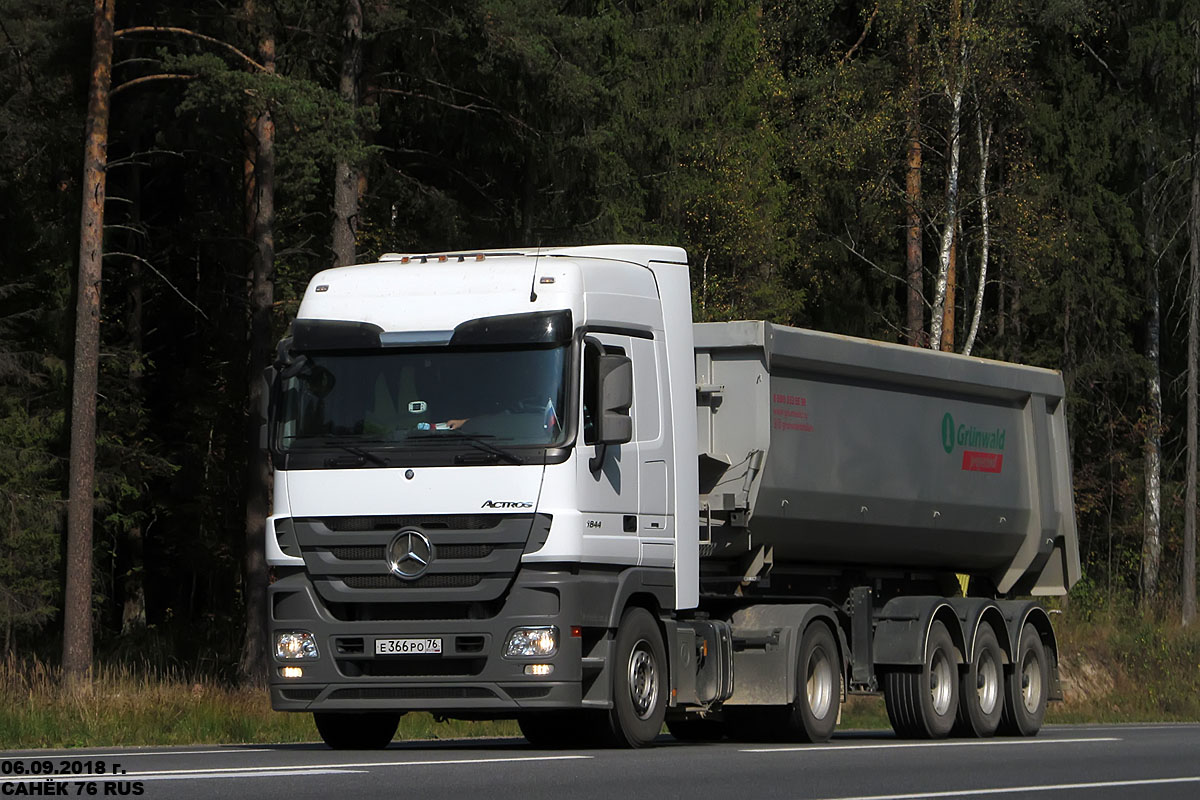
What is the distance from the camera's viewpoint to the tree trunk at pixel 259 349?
3366 centimetres

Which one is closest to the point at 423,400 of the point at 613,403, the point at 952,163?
the point at 613,403

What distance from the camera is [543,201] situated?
35188 millimetres

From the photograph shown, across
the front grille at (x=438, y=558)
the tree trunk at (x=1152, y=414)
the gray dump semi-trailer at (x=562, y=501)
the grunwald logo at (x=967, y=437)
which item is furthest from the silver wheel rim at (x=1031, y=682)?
the tree trunk at (x=1152, y=414)

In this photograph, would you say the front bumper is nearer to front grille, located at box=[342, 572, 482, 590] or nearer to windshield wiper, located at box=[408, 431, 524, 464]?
front grille, located at box=[342, 572, 482, 590]

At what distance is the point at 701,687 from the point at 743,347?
2.85m

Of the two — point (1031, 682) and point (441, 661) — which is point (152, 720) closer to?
point (441, 661)

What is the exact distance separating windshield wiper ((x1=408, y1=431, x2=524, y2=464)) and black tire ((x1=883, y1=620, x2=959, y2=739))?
243 inches

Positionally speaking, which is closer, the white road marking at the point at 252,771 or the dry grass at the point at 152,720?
the white road marking at the point at 252,771

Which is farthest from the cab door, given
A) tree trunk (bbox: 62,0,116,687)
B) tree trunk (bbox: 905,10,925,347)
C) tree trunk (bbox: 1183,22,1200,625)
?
tree trunk (bbox: 1183,22,1200,625)

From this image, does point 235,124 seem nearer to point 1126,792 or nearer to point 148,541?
point 148,541

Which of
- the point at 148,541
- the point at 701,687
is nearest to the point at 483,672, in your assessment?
the point at 701,687

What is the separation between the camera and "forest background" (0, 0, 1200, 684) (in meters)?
32.3

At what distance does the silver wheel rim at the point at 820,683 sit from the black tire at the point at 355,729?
12.1 ft

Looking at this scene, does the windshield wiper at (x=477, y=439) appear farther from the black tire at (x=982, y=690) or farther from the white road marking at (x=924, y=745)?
the black tire at (x=982, y=690)
